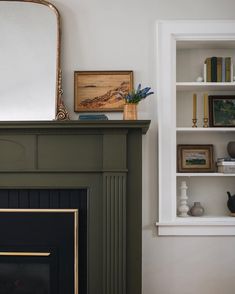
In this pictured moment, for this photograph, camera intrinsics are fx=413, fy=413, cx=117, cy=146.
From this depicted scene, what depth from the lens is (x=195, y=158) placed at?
2.82 m

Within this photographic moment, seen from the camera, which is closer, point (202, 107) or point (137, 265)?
point (137, 265)

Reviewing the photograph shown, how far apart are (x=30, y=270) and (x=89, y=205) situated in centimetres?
53

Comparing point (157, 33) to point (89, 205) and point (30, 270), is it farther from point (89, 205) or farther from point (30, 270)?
point (30, 270)

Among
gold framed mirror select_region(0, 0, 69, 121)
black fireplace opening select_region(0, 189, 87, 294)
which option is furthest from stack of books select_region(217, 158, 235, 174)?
gold framed mirror select_region(0, 0, 69, 121)

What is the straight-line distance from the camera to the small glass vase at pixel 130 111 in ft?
8.11

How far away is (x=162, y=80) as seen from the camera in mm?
2693

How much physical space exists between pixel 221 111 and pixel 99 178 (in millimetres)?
1003

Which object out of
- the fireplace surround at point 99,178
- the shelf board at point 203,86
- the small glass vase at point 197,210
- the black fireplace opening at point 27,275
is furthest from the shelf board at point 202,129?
the black fireplace opening at point 27,275

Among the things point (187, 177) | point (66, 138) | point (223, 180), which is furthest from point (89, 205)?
point (223, 180)

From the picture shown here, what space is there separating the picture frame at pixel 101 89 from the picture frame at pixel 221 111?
59cm

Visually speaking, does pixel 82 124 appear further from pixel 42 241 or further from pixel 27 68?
pixel 42 241

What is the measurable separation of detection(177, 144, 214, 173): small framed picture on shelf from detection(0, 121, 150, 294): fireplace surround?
51 centimetres

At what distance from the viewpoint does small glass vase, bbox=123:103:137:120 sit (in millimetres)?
2473

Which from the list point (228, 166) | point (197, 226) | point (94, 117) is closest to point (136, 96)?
point (94, 117)
